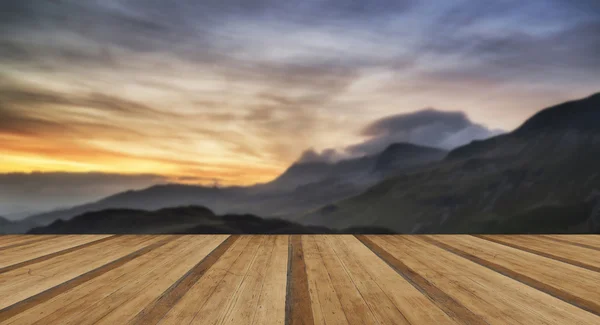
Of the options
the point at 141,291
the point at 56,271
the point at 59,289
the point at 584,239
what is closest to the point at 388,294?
the point at 141,291

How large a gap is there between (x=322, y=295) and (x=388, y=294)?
0.96 ft

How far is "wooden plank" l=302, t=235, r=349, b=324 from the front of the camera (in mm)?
1434

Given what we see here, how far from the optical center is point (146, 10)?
9570 millimetres

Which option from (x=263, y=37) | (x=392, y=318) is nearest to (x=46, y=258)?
(x=392, y=318)

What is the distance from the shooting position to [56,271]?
90.4 inches

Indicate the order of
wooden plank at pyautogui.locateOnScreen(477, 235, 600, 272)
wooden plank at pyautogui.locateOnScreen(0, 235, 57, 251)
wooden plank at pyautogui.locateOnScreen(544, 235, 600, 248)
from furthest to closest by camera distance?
wooden plank at pyautogui.locateOnScreen(544, 235, 600, 248)
wooden plank at pyautogui.locateOnScreen(0, 235, 57, 251)
wooden plank at pyautogui.locateOnScreen(477, 235, 600, 272)

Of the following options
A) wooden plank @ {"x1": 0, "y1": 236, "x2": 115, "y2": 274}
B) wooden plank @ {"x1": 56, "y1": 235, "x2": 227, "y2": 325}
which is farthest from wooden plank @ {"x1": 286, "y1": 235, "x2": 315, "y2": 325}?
wooden plank @ {"x1": 0, "y1": 236, "x2": 115, "y2": 274}

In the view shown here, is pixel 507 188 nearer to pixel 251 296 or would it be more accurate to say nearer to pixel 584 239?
pixel 584 239

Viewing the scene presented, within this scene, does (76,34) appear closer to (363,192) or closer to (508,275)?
(508,275)

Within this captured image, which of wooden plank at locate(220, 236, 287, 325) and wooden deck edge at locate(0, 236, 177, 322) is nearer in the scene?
wooden plank at locate(220, 236, 287, 325)

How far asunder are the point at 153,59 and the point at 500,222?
6209cm

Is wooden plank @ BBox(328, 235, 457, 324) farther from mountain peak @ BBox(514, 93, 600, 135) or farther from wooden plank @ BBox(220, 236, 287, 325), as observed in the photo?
mountain peak @ BBox(514, 93, 600, 135)

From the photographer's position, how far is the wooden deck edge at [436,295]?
1477 mm

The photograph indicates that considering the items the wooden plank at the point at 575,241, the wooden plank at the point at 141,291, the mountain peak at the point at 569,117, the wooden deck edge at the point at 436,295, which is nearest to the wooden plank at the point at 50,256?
the wooden plank at the point at 141,291
